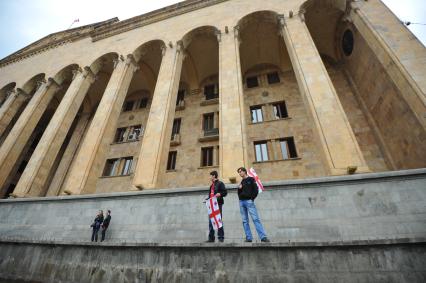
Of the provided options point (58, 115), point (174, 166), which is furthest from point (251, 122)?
point (58, 115)

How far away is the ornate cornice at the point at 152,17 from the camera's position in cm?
1741

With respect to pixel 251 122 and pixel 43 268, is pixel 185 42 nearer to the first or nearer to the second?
pixel 251 122

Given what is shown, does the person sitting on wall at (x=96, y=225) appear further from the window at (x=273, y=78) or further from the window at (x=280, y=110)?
the window at (x=273, y=78)

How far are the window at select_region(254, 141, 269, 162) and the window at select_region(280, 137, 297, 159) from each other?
1.11m

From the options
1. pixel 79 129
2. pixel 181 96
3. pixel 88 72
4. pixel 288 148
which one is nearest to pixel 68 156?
pixel 79 129

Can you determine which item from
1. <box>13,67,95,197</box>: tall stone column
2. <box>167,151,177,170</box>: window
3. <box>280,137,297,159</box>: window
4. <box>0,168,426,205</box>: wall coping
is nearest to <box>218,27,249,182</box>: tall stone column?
<box>0,168,426,205</box>: wall coping

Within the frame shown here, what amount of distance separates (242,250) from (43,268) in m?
5.85

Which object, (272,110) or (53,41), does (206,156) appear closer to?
(272,110)

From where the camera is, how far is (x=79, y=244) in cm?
616

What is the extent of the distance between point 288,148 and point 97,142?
1188 centimetres

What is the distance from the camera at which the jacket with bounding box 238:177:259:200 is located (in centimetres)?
536

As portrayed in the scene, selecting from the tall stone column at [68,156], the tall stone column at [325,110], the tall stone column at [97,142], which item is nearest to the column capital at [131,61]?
the tall stone column at [97,142]

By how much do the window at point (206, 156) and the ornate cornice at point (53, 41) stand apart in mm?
15464

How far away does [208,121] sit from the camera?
18.3 m
